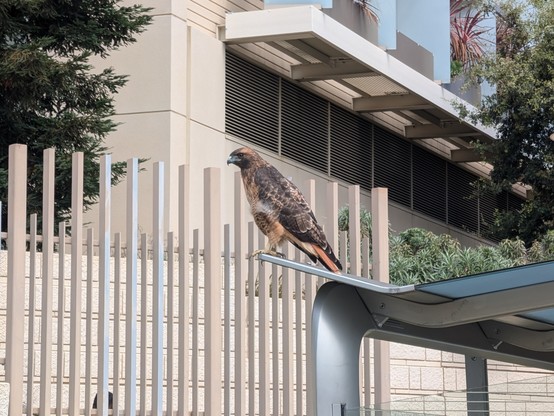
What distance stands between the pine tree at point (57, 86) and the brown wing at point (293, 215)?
15.8ft

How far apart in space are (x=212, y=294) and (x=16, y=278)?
138 cm

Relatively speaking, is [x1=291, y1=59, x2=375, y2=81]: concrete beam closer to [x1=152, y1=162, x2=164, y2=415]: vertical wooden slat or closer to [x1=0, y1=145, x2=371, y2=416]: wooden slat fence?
[x1=0, y1=145, x2=371, y2=416]: wooden slat fence

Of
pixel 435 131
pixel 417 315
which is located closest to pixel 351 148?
pixel 435 131

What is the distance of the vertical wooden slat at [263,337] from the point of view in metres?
9.29

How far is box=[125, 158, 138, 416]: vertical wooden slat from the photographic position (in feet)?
28.4

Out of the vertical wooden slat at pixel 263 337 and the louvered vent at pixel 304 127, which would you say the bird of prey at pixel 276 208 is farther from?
the louvered vent at pixel 304 127

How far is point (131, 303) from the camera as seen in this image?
28.6ft

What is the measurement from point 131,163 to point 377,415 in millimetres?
5100

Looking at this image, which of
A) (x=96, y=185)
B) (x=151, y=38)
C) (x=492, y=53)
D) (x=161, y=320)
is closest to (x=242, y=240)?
(x=161, y=320)

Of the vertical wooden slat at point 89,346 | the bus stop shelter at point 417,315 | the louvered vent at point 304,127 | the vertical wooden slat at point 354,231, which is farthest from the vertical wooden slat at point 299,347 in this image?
the louvered vent at point 304,127

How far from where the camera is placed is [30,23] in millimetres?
13695

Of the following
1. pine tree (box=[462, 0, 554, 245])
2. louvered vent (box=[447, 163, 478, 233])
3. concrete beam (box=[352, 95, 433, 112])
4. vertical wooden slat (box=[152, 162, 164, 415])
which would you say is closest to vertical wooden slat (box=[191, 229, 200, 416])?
vertical wooden slat (box=[152, 162, 164, 415])

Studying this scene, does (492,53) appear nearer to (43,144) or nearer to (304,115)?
(304,115)

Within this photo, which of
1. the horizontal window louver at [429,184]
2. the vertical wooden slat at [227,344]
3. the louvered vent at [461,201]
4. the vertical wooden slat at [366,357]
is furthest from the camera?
the louvered vent at [461,201]
